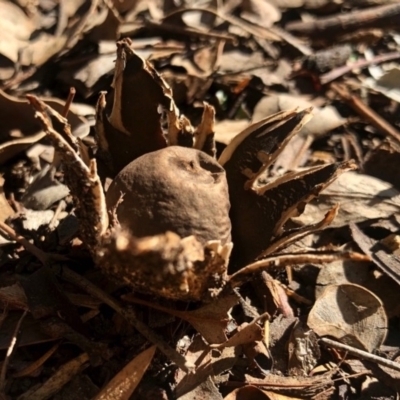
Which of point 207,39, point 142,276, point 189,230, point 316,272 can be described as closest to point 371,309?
point 316,272

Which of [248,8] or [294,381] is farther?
[248,8]

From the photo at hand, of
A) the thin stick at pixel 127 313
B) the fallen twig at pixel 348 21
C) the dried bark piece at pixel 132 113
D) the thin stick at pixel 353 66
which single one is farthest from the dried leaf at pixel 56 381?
the fallen twig at pixel 348 21

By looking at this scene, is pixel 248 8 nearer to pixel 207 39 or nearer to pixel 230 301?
pixel 207 39

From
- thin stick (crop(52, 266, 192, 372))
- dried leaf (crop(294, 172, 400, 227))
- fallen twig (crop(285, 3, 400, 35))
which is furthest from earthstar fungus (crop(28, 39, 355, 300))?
fallen twig (crop(285, 3, 400, 35))

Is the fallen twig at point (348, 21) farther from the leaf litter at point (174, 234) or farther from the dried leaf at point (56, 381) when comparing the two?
the dried leaf at point (56, 381)

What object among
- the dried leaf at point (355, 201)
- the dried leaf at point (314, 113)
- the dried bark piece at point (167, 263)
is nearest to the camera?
the dried bark piece at point (167, 263)

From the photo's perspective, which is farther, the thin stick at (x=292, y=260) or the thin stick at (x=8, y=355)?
the thin stick at (x=8, y=355)

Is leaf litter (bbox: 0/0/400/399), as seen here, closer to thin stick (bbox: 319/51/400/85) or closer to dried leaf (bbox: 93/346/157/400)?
dried leaf (bbox: 93/346/157/400)
